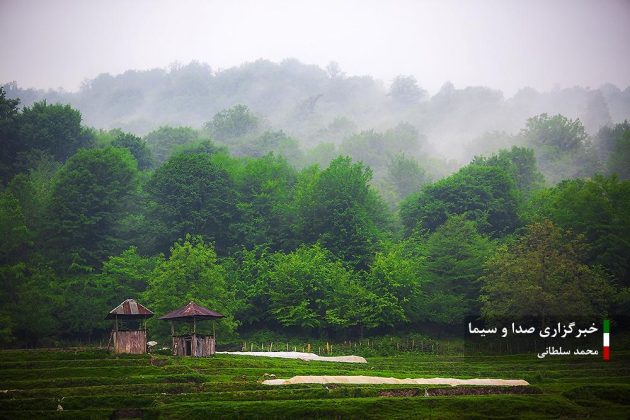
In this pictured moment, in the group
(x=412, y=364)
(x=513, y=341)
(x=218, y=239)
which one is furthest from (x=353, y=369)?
(x=218, y=239)

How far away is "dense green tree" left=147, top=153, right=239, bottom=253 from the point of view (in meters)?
110

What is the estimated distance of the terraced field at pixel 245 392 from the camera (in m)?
52.6

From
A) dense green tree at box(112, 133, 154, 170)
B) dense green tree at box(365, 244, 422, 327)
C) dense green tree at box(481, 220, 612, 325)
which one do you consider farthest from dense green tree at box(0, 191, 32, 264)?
dense green tree at box(481, 220, 612, 325)

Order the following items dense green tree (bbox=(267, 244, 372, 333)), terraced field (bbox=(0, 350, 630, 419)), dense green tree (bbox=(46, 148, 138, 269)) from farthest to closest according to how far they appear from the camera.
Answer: dense green tree (bbox=(46, 148, 138, 269))
dense green tree (bbox=(267, 244, 372, 333))
terraced field (bbox=(0, 350, 630, 419))

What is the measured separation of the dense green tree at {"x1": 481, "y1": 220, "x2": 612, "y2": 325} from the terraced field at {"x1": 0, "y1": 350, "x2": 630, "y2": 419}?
13747mm

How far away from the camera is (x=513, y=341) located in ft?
281

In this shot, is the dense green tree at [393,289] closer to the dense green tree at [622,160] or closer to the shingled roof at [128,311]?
the shingled roof at [128,311]

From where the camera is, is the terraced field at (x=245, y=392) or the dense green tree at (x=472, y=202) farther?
the dense green tree at (x=472, y=202)

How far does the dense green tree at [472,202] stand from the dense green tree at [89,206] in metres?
41.7

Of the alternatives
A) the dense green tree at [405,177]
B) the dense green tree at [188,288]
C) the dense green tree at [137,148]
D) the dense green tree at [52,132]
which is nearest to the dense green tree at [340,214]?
the dense green tree at [188,288]

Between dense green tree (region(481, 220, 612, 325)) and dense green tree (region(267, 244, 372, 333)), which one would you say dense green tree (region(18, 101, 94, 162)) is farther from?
dense green tree (region(481, 220, 612, 325))

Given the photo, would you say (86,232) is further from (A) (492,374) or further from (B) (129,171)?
(A) (492,374)

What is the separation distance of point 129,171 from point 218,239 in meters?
15.4

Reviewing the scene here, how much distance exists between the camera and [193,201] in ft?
366
